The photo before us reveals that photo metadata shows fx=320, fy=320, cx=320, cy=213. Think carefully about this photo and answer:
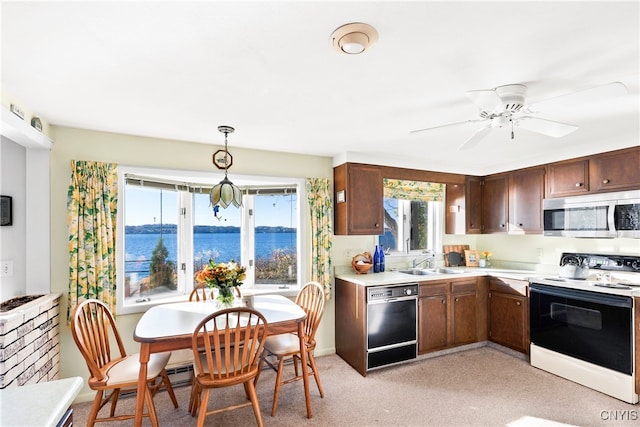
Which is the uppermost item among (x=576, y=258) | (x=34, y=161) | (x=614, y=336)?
(x=34, y=161)

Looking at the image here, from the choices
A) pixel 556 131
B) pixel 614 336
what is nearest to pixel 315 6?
pixel 556 131

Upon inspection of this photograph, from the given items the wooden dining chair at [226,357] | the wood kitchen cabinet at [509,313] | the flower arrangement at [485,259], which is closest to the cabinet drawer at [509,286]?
the wood kitchen cabinet at [509,313]

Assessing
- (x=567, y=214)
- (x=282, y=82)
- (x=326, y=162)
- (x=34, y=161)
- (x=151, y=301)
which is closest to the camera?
(x=282, y=82)

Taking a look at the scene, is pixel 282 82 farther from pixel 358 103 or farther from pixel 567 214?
pixel 567 214

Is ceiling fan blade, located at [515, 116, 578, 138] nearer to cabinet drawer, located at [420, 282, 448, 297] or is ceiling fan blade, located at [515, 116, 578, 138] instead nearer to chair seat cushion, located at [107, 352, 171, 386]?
cabinet drawer, located at [420, 282, 448, 297]

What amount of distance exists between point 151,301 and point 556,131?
11.8 ft

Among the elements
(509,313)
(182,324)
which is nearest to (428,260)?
(509,313)

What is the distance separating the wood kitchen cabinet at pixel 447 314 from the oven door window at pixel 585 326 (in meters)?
0.62

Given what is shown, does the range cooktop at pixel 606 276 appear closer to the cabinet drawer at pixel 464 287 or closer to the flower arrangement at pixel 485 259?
the cabinet drawer at pixel 464 287

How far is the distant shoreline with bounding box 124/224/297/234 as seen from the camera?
3.09 metres

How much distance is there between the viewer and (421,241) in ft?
14.8

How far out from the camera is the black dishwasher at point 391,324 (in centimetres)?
323

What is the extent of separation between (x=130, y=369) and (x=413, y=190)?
3504mm

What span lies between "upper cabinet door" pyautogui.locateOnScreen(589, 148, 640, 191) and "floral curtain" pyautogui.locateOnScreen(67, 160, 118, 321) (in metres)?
4.57
